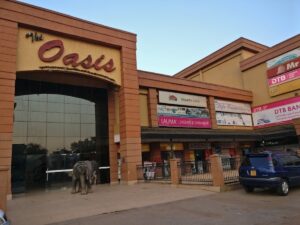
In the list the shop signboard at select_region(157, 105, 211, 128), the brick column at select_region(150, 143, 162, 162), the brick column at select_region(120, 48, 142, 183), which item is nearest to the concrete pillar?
the brick column at select_region(120, 48, 142, 183)

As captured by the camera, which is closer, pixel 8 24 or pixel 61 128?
pixel 8 24

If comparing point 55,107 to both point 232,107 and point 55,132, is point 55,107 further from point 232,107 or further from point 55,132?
point 232,107

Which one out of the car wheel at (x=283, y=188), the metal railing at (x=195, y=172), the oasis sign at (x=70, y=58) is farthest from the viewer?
the oasis sign at (x=70, y=58)

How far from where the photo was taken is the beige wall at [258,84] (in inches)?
1342

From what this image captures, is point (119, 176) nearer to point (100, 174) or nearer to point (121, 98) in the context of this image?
point (100, 174)

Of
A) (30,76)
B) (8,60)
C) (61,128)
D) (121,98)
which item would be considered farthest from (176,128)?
(8,60)

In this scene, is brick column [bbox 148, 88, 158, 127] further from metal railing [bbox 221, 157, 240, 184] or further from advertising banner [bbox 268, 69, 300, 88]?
advertising banner [bbox 268, 69, 300, 88]

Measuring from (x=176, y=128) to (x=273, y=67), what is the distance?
45.7 ft

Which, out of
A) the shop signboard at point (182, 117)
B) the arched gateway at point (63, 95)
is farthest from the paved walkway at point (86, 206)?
the shop signboard at point (182, 117)

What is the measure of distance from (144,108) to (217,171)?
1211 cm

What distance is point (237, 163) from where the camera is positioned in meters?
17.0

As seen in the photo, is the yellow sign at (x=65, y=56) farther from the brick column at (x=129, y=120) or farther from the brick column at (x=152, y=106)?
the brick column at (x=152, y=106)

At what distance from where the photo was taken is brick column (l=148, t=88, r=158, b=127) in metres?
25.7

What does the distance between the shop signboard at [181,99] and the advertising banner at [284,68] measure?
861cm
